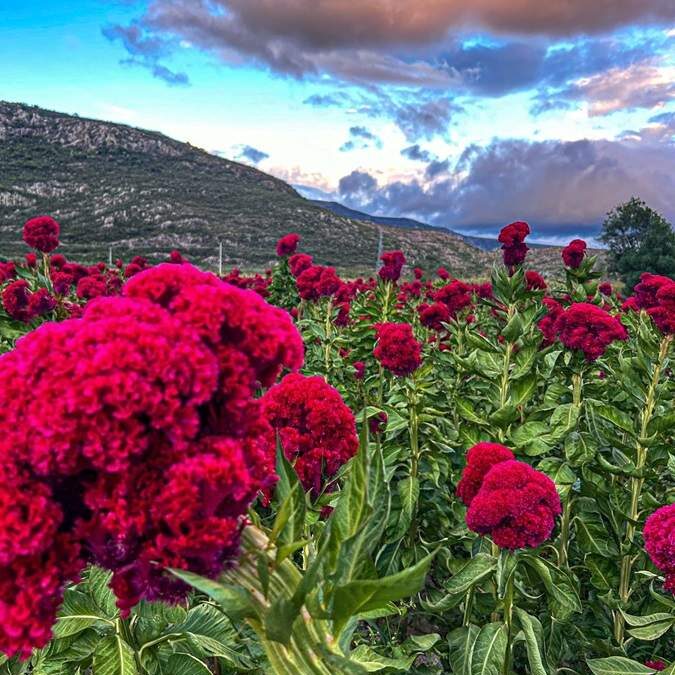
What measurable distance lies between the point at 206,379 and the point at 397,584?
1.86 feet

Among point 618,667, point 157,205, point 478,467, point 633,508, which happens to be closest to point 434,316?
point 633,508

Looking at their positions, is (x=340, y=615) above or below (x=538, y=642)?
above

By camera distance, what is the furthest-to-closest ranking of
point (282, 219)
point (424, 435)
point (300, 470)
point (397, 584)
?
1. point (282, 219)
2. point (424, 435)
3. point (300, 470)
4. point (397, 584)

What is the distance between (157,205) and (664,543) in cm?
9251

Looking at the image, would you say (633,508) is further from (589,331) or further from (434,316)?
(434,316)

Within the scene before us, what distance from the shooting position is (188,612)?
2.18 meters

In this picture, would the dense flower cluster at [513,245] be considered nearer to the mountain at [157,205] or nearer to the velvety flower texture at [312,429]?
the velvety flower texture at [312,429]

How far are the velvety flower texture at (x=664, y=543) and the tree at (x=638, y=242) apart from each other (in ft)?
141

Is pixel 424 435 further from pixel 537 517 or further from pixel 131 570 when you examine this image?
pixel 131 570

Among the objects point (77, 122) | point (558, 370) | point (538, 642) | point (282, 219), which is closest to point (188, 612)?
point (538, 642)

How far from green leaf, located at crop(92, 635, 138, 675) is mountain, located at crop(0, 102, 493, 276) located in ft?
197

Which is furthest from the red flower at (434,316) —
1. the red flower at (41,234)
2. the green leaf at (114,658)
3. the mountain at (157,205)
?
the mountain at (157,205)

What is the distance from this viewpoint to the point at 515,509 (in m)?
2.47

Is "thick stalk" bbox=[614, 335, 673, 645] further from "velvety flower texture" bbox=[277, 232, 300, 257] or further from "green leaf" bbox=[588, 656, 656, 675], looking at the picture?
"velvety flower texture" bbox=[277, 232, 300, 257]
